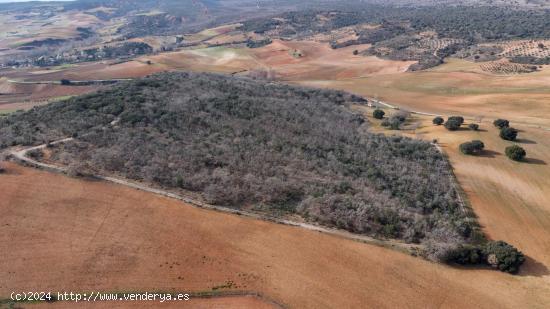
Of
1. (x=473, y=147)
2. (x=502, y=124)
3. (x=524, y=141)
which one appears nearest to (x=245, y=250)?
(x=473, y=147)

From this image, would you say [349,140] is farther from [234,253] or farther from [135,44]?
[135,44]

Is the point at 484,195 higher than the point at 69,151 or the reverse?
the reverse

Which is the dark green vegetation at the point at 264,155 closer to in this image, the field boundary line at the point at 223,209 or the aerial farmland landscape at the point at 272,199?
Answer: the aerial farmland landscape at the point at 272,199

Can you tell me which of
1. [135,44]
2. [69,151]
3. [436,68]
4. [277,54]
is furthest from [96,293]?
[135,44]

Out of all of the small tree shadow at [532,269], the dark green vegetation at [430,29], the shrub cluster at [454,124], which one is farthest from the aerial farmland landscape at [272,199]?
the dark green vegetation at [430,29]

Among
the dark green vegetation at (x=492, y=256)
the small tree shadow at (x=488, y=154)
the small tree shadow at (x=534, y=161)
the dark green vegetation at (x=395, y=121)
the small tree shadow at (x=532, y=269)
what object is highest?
the dark green vegetation at (x=395, y=121)

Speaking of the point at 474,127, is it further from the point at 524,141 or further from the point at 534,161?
the point at 534,161
